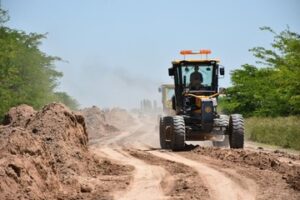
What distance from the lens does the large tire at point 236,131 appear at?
2244cm

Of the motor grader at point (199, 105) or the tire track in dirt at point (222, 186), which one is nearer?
the tire track in dirt at point (222, 186)

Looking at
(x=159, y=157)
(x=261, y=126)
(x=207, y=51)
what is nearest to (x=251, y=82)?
(x=261, y=126)

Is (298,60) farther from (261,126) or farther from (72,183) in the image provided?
(72,183)

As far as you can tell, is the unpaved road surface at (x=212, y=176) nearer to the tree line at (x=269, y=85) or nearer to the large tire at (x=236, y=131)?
the large tire at (x=236, y=131)

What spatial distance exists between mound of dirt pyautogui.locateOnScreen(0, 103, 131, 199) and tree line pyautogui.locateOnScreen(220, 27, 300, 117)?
21.5 meters

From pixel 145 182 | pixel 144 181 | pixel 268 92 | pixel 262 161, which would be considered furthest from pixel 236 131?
pixel 268 92

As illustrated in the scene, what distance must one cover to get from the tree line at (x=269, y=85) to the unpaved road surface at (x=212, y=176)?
736 inches

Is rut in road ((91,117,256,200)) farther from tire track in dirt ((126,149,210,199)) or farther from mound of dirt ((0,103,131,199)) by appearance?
mound of dirt ((0,103,131,199))

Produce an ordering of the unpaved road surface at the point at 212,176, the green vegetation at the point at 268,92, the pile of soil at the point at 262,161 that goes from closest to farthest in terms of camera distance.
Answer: the unpaved road surface at the point at 212,176
the pile of soil at the point at 262,161
the green vegetation at the point at 268,92

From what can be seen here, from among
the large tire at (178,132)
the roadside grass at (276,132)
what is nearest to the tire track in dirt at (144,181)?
the large tire at (178,132)

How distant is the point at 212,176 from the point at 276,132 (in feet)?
53.9

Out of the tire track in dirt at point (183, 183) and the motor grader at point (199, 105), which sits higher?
the motor grader at point (199, 105)

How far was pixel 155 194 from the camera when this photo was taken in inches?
452

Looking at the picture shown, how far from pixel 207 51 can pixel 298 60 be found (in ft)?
55.4
